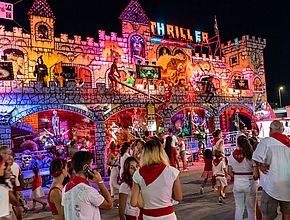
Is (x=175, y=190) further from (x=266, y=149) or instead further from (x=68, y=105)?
(x=68, y=105)

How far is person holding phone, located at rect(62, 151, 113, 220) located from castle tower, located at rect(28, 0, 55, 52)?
50.2 feet

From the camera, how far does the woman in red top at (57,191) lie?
383 centimetres

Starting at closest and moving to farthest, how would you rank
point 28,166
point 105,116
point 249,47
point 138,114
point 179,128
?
point 28,166 → point 105,116 → point 138,114 → point 179,128 → point 249,47

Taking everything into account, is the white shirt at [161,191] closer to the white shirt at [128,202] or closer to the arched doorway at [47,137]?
the white shirt at [128,202]

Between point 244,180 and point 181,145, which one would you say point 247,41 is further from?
point 244,180

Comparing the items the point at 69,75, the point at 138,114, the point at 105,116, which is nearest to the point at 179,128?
the point at 138,114

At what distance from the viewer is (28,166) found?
44.6ft

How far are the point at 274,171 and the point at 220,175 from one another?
4167 millimetres

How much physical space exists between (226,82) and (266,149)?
69.7 ft

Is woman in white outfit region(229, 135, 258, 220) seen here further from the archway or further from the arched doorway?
the archway

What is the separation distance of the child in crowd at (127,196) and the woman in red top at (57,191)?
3.02 ft

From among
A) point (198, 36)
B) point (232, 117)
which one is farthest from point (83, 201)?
point (232, 117)

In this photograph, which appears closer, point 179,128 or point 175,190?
point 175,190

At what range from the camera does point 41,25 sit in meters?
17.5
